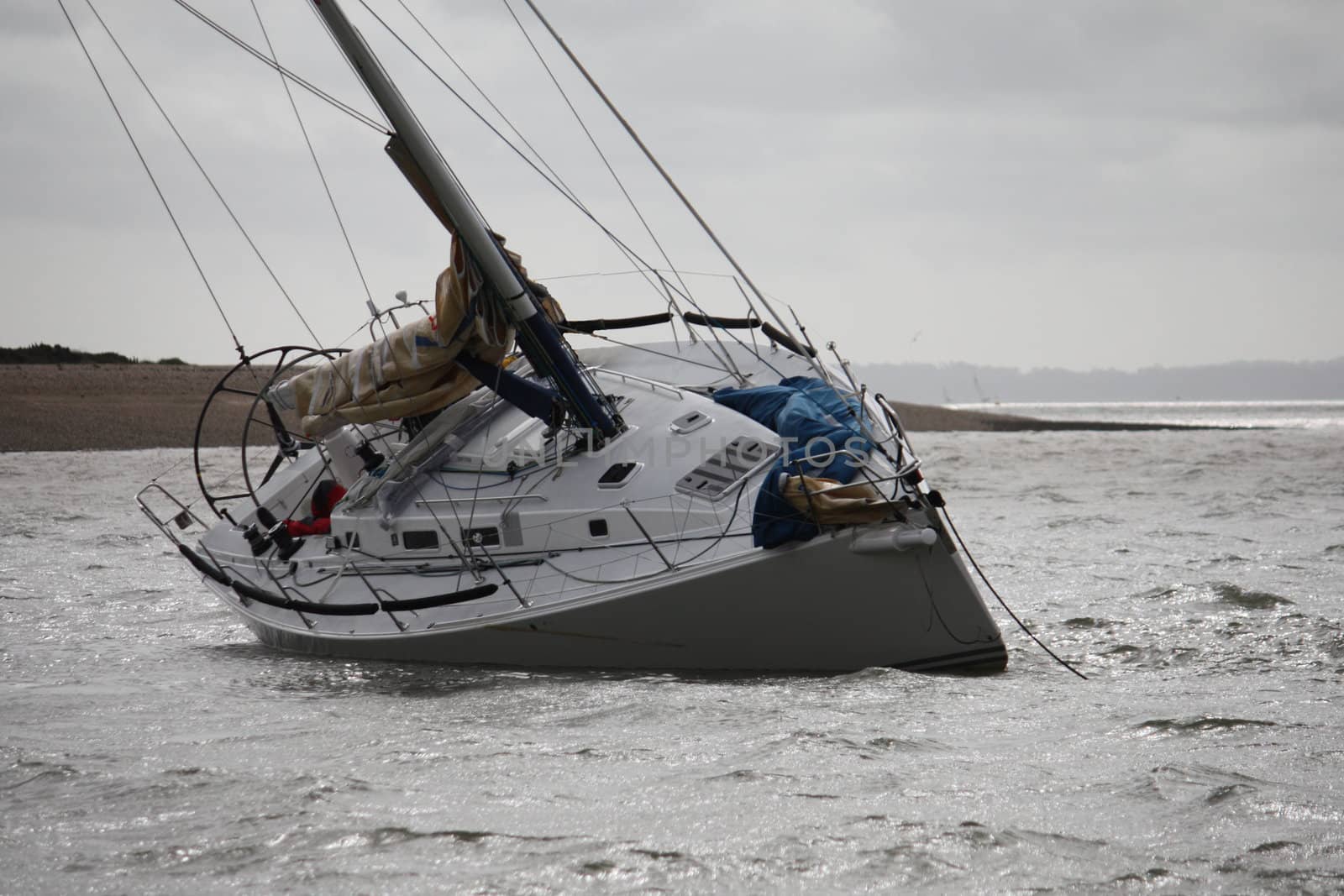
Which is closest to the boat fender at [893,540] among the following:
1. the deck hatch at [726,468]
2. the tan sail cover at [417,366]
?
the deck hatch at [726,468]


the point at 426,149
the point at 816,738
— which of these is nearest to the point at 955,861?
the point at 816,738

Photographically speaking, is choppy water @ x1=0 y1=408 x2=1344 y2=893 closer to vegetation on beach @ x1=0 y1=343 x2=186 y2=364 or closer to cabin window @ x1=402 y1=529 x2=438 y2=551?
cabin window @ x1=402 y1=529 x2=438 y2=551

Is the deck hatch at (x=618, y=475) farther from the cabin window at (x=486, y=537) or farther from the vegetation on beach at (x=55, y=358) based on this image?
the vegetation on beach at (x=55, y=358)

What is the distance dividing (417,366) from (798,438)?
3.02 metres

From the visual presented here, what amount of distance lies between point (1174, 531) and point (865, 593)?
9.21 metres

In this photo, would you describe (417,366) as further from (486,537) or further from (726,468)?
(726,468)

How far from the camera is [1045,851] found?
4328 millimetres

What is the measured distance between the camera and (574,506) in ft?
26.5

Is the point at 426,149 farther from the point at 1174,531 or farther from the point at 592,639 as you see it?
the point at 1174,531

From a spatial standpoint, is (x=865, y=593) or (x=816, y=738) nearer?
(x=816, y=738)

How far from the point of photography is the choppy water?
166 inches

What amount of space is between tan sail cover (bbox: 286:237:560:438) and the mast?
19 centimetres

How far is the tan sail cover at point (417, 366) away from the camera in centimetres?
877

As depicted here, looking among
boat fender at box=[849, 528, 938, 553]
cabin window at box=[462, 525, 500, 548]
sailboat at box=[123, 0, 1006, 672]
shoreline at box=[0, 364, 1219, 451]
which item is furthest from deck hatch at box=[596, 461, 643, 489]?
shoreline at box=[0, 364, 1219, 451]
